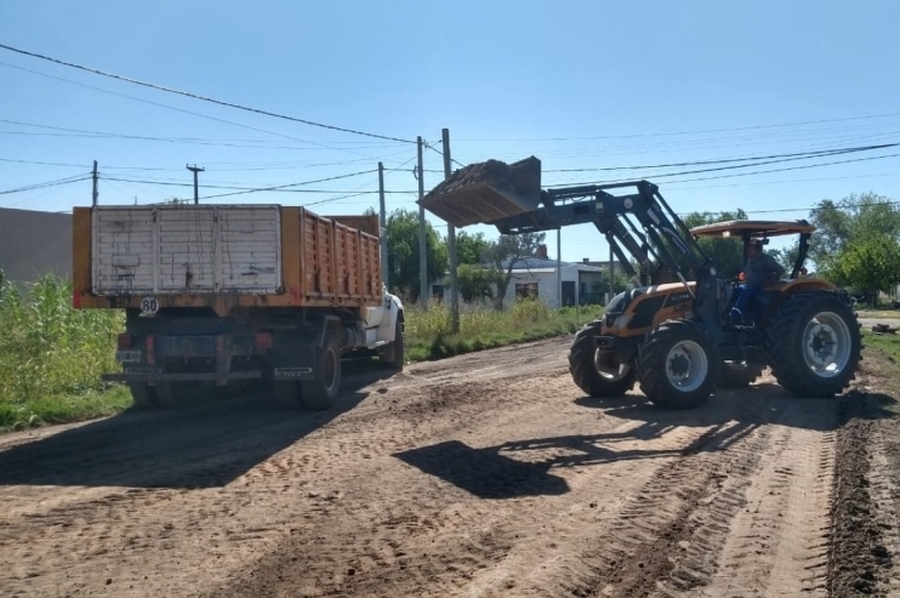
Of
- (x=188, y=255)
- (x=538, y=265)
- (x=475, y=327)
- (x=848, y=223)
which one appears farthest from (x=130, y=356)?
(x=848, y=223)

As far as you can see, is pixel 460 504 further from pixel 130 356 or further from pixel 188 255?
pixel 130 356

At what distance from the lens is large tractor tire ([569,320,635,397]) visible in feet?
45.9

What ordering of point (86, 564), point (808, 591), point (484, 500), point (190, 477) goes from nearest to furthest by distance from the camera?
point (808, 591)
point (86, 564)
point (484, 500)
point (190, 477)

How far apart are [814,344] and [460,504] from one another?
8.31m

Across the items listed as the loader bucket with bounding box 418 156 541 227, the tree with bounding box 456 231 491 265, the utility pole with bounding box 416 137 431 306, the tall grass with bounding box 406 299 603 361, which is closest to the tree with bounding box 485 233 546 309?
the tree with bounding box 456 231 491 265

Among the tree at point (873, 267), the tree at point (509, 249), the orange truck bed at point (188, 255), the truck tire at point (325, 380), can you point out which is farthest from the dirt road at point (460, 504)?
the tree at point (873, 267)

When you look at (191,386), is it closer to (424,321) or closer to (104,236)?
(104,236)

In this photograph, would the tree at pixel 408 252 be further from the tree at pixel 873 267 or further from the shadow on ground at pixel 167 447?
the shadow on ground at pixel 167 447

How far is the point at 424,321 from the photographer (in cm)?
2728

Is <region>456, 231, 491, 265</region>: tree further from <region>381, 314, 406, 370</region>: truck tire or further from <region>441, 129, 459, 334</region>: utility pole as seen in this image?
<region>381, 314, 406, 370</region>: truck tire

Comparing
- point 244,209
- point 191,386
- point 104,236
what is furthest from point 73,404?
point 244,209

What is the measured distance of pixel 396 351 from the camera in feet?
65.2

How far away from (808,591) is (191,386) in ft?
33.8

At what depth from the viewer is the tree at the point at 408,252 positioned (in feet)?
181
